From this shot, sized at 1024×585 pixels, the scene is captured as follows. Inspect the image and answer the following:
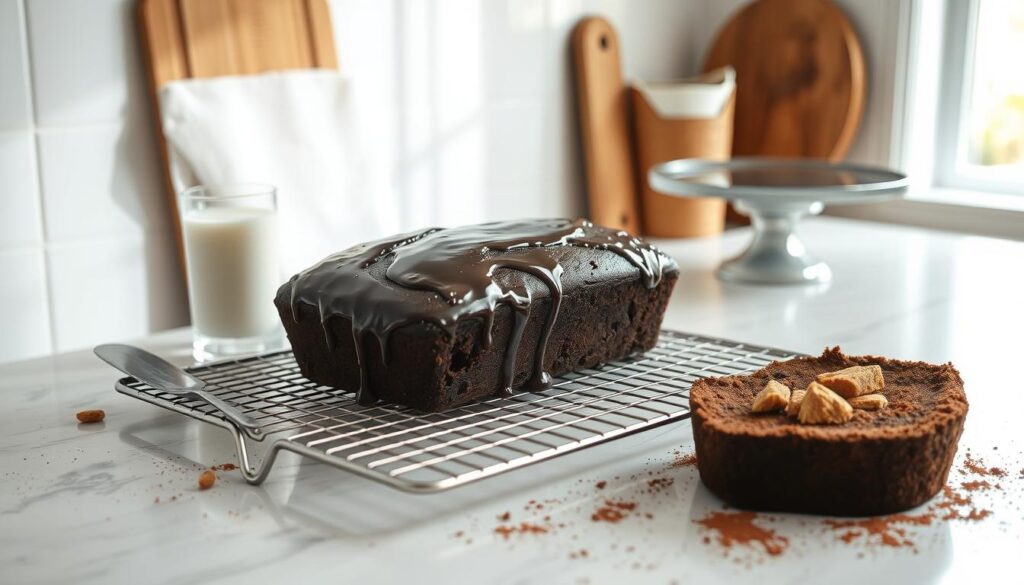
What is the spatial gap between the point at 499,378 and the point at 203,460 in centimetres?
27

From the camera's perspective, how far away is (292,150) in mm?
1791

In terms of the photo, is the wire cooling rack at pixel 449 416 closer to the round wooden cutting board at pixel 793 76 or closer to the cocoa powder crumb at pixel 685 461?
the cocoa powder crumb at pixel 685 461


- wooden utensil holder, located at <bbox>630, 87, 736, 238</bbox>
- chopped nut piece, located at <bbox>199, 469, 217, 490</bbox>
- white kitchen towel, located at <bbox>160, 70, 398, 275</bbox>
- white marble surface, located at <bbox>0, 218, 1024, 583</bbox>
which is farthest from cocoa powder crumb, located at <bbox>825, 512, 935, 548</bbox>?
wooden utensil holder, located at <bbox>630, 87, 736, 238</bbox>

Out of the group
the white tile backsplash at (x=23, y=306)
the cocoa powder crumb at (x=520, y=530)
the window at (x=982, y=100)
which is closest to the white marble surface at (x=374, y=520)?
the cocoa powder crumb at (x=520, y=530)

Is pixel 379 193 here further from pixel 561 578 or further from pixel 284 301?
pixel 561 578

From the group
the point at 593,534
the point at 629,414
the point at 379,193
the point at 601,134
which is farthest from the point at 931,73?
the point at 593,534

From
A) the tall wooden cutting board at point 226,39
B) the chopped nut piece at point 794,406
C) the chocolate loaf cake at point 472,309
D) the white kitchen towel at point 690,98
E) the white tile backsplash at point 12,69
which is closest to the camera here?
the chopped nut piece at point 794,406

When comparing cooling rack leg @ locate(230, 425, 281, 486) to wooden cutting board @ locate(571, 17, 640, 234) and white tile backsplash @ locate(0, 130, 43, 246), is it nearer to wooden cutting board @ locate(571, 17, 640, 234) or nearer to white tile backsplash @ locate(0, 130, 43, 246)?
white tile backsplash @ locate(0, 130, 43, 246)

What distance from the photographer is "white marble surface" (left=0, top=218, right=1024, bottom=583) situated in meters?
0.71

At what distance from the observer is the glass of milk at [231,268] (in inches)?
47.3

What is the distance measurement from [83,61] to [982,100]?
1.73m

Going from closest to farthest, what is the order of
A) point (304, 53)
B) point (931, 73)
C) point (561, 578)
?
point (561, 578) → point (304, 53) → point (931, 73)

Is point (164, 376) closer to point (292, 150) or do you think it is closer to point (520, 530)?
point (520, 530)

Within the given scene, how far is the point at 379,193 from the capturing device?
6.23 ft
